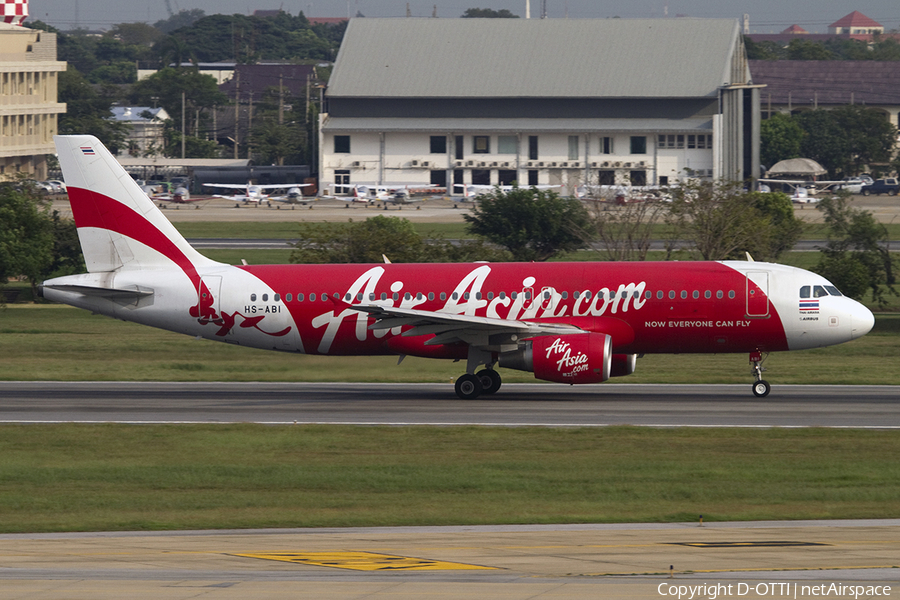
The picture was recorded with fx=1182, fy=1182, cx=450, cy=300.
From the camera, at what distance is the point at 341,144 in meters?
148

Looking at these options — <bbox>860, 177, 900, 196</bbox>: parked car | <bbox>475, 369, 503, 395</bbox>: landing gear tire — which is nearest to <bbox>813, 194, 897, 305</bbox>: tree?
<bbox>475, 369, 503, 395</bbox>: landing gear tire

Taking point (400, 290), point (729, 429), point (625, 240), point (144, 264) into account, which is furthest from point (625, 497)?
point (625, 240)

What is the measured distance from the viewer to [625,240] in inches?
2490

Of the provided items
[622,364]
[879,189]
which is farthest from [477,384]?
[879,189]

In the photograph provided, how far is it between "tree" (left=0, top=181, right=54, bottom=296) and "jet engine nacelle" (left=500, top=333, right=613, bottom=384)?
3603cm

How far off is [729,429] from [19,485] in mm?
16239

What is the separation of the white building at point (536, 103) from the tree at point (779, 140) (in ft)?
55.7

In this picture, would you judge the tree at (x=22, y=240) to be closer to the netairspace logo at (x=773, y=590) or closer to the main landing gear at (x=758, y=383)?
the main landing gear at (x=758, y=383)

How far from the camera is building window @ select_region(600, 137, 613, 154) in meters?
144

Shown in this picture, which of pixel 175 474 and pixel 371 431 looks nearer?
pixel 175 474

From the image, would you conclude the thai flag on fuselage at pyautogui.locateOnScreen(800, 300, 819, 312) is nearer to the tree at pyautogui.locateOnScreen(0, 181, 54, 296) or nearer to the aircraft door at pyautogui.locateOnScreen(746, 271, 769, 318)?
the aircraft door at pyautogui.locateOnScreen(746, 271, 769, 318)

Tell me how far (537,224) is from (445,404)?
3467 cm

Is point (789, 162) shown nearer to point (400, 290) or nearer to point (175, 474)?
point (400, 290)

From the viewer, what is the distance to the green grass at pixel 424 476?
2034 centimetres
